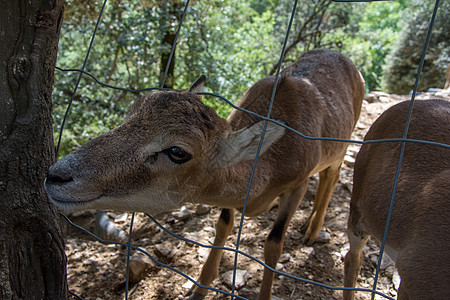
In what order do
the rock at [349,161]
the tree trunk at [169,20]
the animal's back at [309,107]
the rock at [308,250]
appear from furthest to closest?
the tree trunk at [169,20], the rock at [349,161], the rock at [308,250], the animal's back at [309,107]

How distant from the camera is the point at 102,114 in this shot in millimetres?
6480

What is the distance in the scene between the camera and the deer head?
7.07ft

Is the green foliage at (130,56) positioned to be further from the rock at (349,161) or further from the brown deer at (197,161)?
the brown deer at (197,161)

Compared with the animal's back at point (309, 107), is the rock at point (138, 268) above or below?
below

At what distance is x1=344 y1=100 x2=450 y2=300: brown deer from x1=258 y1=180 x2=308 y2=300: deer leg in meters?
0.52

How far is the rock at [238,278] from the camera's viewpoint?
11.9 ft

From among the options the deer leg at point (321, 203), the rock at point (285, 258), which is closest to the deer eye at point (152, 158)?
the rock at point (285, 258)

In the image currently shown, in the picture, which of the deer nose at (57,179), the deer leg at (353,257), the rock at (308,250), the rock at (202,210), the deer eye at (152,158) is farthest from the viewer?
the rock at (202,210)

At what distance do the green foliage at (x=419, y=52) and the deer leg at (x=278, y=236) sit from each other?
11.6 meters

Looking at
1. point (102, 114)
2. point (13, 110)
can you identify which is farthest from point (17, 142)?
point (102, 114)

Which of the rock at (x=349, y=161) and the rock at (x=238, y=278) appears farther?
the rock at (x=349, y=161)

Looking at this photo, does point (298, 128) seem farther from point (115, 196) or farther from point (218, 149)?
point (115, 196)

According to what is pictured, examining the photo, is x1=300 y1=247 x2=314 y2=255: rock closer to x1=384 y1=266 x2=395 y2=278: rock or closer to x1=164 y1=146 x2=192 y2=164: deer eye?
x1=384 y1=266 x2=395 y2=278: rock

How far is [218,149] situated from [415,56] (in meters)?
13.2
